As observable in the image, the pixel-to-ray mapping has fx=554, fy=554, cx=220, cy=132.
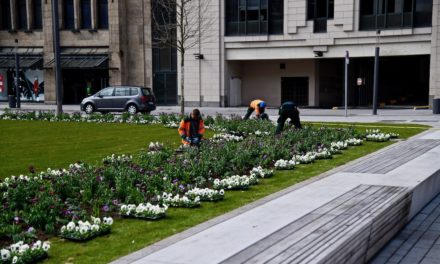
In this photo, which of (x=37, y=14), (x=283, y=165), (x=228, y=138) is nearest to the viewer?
(x=283, y=165)

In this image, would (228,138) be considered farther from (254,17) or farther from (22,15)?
(22,15)

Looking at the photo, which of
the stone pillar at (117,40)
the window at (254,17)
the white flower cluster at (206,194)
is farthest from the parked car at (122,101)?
the white flower cluster at (206,194)

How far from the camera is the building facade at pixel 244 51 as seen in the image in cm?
3497

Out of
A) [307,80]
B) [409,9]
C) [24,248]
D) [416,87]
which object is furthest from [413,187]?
[416,87]

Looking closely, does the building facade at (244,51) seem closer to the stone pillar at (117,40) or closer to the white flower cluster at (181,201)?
the stone pillar at (117,40)

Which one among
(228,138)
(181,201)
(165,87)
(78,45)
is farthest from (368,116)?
(78,45)

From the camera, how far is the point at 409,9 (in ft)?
111

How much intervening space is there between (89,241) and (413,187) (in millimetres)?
4772

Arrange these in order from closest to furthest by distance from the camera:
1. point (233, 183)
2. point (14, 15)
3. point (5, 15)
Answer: point (233, 183) < point (14, 15) < point (5, 15)

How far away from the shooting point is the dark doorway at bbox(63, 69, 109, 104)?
43.6 m

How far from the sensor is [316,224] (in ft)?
20.8

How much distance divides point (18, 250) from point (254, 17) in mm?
34309

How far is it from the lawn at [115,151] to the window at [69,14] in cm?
2101

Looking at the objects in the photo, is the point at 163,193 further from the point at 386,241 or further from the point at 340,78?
the point at 340,78
